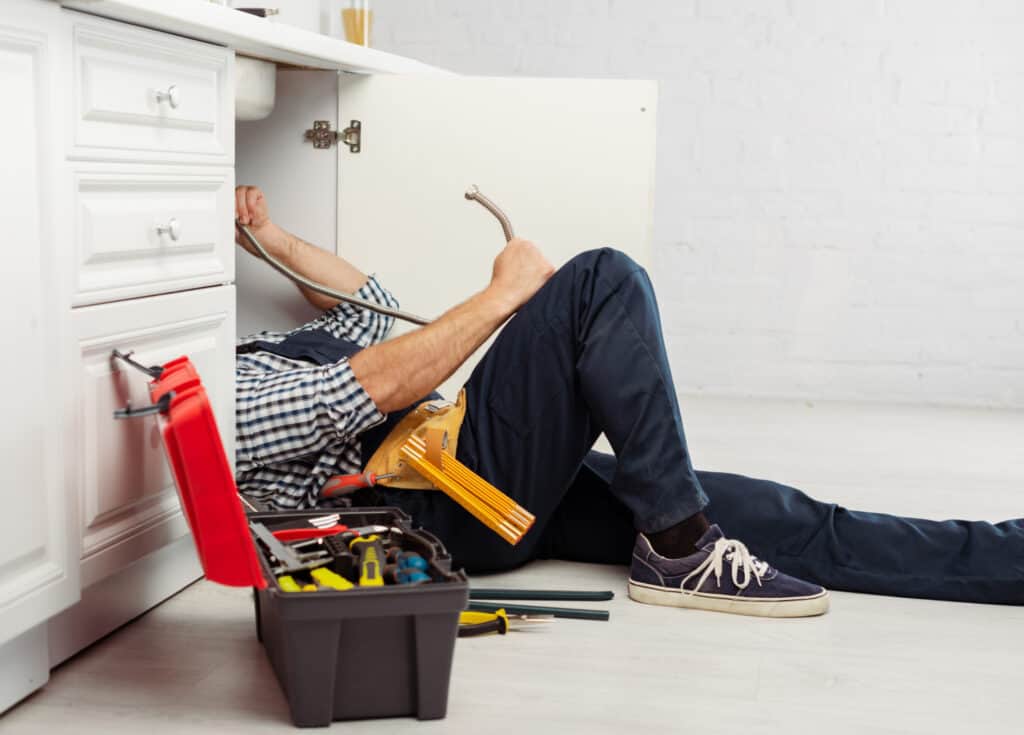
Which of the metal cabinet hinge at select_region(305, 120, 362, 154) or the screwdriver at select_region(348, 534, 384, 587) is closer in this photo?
the screwdriver at select_region(348, 534, 384, 587)

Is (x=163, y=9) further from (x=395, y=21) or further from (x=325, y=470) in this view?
(x=395, y=21)

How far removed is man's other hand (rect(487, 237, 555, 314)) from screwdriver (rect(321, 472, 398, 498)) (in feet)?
1.01

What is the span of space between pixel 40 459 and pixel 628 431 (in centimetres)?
76

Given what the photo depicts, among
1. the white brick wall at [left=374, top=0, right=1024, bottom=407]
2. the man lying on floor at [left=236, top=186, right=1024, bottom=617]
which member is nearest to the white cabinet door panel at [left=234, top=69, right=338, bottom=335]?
the man lying on floor at [left=236, top=186, right=1024, bottom=617]

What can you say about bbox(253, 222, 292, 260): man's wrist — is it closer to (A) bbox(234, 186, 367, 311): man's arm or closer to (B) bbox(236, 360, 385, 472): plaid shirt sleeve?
(A) bbox(234, 186, 367, 311): man's arm

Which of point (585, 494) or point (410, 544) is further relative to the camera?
point (585, 494)

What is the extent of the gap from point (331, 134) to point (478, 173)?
0.29m

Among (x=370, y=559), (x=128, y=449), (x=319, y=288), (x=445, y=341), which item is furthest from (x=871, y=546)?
(x=128, y=449)

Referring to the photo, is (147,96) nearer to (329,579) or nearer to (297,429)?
(297,429)

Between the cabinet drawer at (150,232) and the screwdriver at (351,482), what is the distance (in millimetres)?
336

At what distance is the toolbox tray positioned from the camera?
1.28m

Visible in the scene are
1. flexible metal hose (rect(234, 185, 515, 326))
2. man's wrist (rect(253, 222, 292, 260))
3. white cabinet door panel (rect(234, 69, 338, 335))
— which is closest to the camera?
flexible metal hose (rect(234, 185, 515, 326))

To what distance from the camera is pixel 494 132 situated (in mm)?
2330

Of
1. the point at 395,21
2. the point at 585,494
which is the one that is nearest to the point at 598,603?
the point at 585,494
